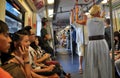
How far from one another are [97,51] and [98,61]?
16 cm

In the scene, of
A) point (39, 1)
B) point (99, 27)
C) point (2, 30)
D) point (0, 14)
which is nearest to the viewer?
point (2, 30)

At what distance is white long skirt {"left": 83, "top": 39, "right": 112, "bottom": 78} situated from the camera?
3178 mm

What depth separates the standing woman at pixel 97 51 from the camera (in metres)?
3.18

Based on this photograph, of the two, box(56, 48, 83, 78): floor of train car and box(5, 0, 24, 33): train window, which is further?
box(56, 48, 83, 78): floor of train car

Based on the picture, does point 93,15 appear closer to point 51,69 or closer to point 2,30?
point 51,69

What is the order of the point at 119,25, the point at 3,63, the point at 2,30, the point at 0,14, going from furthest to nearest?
the point at 119,25 < the point at 0,14 < the point at 3,63 < the point at 2,30

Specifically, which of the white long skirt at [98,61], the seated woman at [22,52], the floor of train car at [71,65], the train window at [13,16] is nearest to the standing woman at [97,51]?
the white long skirt at [98,61]

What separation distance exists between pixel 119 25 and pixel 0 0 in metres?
5.85

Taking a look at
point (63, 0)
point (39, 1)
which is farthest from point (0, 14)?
point (63, 0)

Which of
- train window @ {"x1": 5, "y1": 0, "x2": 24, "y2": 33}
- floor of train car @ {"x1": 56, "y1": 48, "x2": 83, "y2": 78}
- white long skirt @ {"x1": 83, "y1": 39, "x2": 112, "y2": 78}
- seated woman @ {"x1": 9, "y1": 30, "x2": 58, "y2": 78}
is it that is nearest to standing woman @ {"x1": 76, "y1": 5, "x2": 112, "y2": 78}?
white long skirt @ {"x1": 83, "y1": 39, "x2": 112, "y2": 78}

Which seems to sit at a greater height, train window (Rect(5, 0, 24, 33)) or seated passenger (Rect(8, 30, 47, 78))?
train window (Rect(5, 0, 24, 33))

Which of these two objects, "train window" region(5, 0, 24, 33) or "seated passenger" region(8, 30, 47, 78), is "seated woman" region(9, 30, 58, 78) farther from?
"train window" region(5, 0, 24, 33)

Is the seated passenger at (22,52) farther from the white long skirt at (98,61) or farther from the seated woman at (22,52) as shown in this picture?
the white long skirt at (98,61)

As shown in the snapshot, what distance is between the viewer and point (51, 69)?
2.94m
